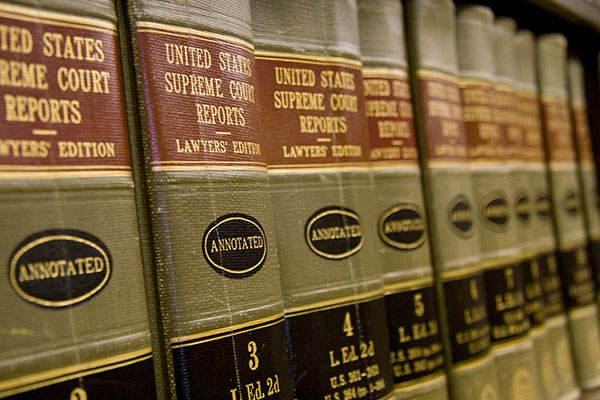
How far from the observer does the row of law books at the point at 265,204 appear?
29 cm

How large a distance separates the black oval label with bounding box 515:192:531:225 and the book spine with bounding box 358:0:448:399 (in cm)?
22

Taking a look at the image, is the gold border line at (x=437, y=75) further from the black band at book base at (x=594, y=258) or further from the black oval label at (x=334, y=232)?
the black band at book base at (x=594, y=258)

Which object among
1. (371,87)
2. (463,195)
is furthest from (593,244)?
(371,87)

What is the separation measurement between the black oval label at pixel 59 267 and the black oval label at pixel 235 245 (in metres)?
0.07

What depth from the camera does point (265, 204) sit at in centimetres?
39

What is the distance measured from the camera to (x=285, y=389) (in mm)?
382

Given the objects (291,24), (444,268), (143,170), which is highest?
(291,24)

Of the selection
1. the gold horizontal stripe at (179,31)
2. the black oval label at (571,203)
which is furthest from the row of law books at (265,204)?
the black oval label at (571,203)

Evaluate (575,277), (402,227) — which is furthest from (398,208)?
(575,277)

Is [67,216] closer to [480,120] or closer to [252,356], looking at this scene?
[252,356]

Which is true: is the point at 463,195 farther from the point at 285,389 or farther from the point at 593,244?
the point at 593,244

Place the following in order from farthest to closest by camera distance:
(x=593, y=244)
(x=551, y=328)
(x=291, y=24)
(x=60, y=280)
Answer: (x=593, y=244), (x=551, y=328), (x=291, y=24), (x=60, y=280)

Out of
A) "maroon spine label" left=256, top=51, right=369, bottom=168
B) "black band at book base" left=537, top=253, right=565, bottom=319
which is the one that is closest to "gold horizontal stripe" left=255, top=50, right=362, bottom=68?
"maroon spine label" left=256, top=51, right=369, bottom=168

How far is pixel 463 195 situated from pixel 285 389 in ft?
0.98
